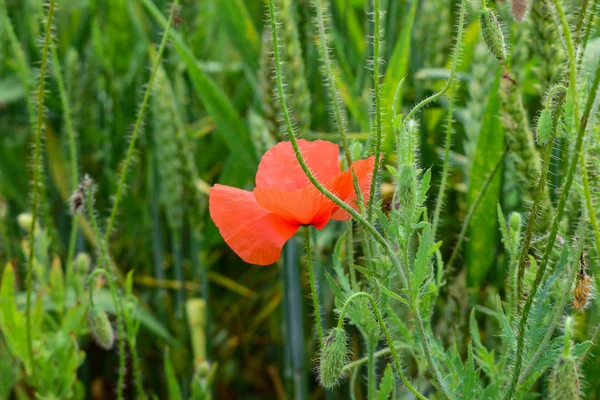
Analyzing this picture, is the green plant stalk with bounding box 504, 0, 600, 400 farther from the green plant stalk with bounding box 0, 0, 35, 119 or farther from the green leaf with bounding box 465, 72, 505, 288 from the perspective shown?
the green plant stalk with bounding box 0, 0, 35, 119

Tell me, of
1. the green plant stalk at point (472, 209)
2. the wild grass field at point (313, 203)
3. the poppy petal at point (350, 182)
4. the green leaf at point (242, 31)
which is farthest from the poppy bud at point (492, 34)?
the green leaf at point (242, 31)

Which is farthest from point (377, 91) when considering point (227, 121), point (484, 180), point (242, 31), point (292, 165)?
point (242, 31)

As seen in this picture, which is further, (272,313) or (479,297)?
(272,313)

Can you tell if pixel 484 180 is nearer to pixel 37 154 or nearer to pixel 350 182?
pixel 350 182

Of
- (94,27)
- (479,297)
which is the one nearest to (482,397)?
(479,297)

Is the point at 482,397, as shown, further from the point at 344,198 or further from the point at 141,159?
the point at 141,159

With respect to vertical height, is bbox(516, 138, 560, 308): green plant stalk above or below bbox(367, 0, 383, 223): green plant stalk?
below

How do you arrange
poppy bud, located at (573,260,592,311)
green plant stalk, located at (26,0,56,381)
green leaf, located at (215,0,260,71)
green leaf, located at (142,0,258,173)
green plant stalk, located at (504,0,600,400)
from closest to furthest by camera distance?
green plant stalk, located at (504,0,600,400)
poppy bud, located at (573,260,592,311)
green plant stalk, located at (26,0,56,381)
green leaf, located at (142,0,258,173)
green leaf, located at (215,0,260,71)

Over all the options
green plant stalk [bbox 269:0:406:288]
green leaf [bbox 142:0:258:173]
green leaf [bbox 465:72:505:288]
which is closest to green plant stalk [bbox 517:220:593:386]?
green plant stalk [bbox 269:0:406:288]
